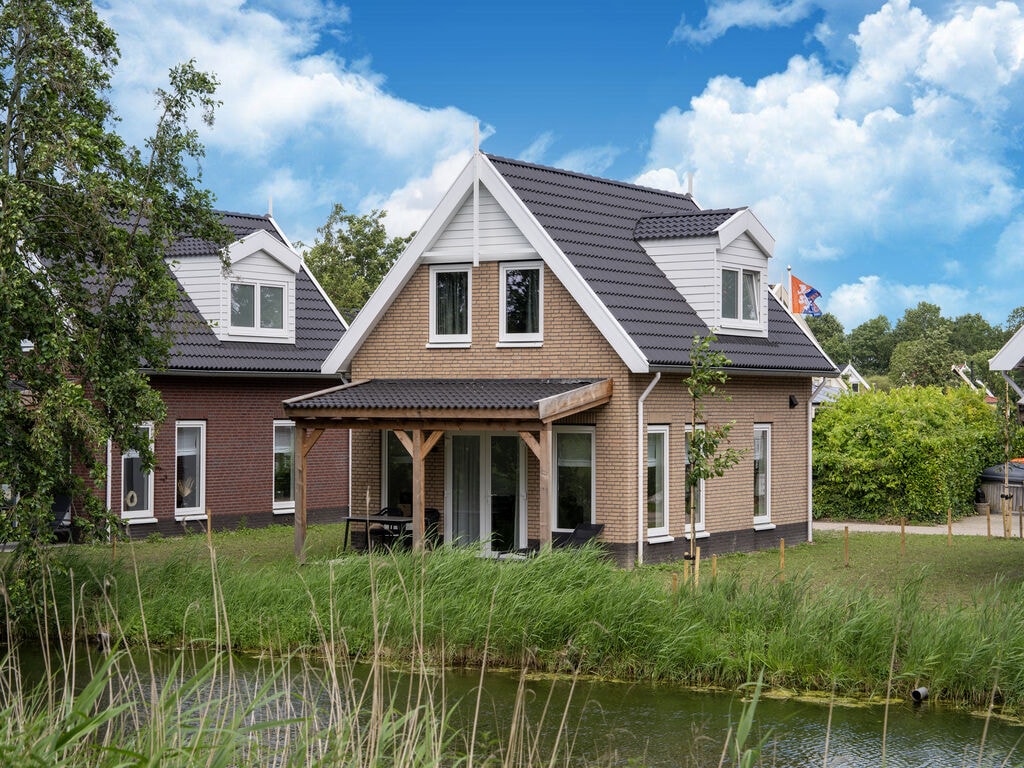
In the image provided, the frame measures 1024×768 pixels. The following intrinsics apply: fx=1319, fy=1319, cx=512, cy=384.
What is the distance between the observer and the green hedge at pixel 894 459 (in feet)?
94.9

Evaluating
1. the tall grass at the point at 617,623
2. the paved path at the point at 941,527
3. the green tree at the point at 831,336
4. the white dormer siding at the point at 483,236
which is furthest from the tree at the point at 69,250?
the green tree at the point at 831,336

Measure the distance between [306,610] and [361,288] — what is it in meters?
32.6

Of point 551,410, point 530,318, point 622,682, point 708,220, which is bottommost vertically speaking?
point 622,682

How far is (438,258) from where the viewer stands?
21875 mm

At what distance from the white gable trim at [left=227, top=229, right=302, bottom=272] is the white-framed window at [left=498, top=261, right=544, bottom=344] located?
22.1 feet

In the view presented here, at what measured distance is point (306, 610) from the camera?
1473cm

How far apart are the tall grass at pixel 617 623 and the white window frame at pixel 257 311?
35.7 ft

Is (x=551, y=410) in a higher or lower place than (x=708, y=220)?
lower

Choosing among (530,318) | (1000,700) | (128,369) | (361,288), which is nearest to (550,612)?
(1000,700)

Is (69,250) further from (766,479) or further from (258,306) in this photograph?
(766,479)

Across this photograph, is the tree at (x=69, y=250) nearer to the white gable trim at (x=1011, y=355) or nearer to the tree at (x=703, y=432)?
the tree at (x=703, y=432)

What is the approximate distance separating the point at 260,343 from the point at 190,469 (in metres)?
3.04

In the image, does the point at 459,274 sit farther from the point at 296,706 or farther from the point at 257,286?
the point at 296,706

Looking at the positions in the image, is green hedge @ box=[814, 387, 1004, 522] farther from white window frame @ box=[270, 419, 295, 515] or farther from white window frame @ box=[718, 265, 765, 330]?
white window frame @ box=[270, 419, 295, 515]
